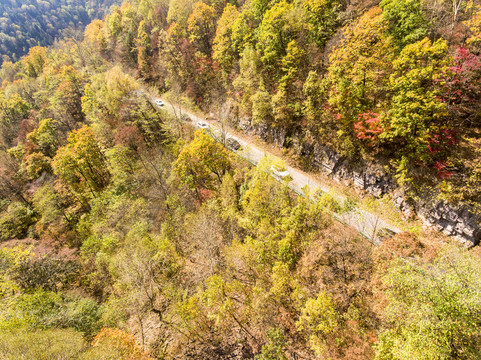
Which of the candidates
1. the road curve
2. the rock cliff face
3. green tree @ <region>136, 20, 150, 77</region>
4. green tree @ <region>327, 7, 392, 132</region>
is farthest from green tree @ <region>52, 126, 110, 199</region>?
green tree @ <region>327, 7, 392, 132</region>

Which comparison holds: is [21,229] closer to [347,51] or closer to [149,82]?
[149,82]

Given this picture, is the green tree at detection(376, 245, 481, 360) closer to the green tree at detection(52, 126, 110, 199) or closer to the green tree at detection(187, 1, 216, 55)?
the green tree at detection(52, 126, 110, 199)

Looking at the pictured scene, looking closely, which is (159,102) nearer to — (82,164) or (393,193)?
(82,164)

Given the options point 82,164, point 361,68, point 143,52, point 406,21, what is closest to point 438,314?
point 361,68

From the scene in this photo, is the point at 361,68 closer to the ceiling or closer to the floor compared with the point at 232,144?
closer to the ceiling

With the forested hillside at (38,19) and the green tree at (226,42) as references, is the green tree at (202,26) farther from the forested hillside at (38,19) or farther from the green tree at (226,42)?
the forested hillside at (38,19)

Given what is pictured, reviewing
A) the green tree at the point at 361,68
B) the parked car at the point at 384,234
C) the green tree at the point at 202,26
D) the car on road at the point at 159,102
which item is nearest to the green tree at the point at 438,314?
the parked car at the point at 384,234
